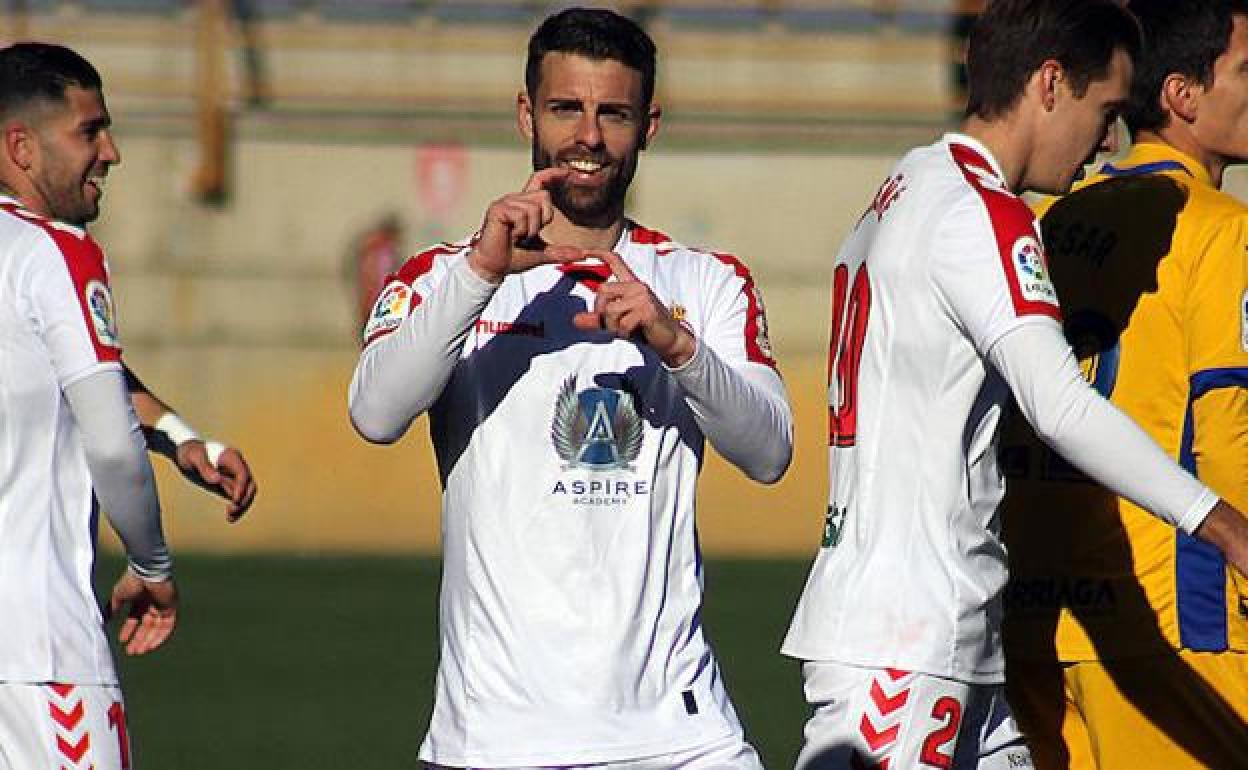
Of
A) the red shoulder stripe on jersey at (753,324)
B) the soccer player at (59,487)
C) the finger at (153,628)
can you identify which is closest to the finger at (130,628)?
the finger at (153,628)

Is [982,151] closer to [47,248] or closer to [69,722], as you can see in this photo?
[47,248]

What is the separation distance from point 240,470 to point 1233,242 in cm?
223

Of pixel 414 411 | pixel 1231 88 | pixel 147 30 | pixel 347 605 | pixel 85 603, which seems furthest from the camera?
pixel 147 30

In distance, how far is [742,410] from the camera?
4582 millimetres

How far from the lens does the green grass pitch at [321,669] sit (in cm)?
875

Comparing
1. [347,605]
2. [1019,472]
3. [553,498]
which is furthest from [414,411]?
[347,605]

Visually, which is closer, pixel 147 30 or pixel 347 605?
pixel 347 605

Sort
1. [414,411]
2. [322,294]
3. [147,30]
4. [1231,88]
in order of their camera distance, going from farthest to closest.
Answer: [147,30] < [322,294] < [1231,88] < [414,411]

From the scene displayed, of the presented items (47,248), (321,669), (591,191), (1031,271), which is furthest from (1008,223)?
(321,669)

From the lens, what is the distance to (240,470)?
5141mm

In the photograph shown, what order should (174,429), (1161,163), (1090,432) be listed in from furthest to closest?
(174,429) → (1161,163) → (1090,432)

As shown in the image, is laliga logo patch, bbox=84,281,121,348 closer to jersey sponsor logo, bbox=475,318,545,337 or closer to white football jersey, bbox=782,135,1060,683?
jersey sponsor logo, bbox=475,318,545,337

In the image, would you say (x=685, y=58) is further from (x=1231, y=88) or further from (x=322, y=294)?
(x=1231, y=88)

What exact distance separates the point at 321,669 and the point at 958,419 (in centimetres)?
651
